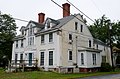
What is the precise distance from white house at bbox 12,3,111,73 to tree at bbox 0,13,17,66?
15.3 metres

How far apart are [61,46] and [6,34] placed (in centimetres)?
2539

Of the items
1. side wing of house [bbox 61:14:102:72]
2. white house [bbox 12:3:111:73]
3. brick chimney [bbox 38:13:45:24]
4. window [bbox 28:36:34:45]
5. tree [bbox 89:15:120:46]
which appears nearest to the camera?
white house [bbox 12:3:111:73]

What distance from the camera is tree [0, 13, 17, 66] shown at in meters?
47.4

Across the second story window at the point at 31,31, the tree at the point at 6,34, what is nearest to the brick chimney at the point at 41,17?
the second story window at the point at 31,31

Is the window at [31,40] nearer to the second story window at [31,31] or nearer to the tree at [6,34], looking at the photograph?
the second story window at [31,31]

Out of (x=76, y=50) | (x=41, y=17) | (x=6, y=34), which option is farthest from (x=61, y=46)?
(x=6, y=34)

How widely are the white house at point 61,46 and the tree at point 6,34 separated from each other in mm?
15337

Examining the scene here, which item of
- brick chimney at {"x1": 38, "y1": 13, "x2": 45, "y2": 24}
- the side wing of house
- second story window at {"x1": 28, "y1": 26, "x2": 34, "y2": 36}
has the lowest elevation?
the side wing of house

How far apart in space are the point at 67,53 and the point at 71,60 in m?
1.32

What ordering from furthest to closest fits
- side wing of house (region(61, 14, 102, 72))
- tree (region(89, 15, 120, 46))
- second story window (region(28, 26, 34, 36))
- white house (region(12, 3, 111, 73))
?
tree (region(89, 15, 120, 46)), second story window (region(28, 26, 34, 36)), side wing of house (region(61, 14, 102, 72)), white house (region(12, 3, 111, 73))

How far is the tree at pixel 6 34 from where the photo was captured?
47.4 metres

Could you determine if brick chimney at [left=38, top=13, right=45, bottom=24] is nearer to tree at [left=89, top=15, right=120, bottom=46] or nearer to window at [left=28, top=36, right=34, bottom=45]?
window at [left=28, top=36, right=34, bottom=45]

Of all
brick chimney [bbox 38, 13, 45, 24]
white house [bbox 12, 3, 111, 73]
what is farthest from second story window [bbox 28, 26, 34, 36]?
brick chimney [bbox 38, 13, 45, 24]

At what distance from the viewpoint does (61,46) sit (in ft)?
88.4
